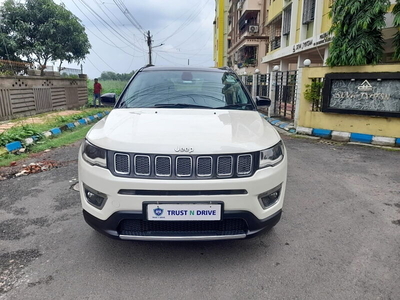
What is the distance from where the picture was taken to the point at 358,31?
6949 millimetres

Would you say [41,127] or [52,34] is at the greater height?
[52,34]

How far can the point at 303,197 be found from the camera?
12.8 feet

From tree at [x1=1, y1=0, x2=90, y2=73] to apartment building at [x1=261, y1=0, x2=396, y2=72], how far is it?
1344cm

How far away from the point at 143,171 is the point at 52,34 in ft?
68.3

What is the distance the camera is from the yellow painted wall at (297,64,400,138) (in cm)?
681

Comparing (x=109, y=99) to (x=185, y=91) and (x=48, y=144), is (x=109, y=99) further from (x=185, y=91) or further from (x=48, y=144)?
(x=48, y=144)

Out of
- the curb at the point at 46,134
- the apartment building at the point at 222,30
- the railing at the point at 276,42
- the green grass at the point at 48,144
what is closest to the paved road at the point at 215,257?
the green grass at the point at 48,144

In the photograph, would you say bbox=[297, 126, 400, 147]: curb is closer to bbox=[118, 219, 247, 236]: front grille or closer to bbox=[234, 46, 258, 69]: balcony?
bbox=[118, 219, 247, 236]: front grille

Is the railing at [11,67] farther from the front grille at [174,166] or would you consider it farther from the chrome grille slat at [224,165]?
the chrome grille slat at [224,165]

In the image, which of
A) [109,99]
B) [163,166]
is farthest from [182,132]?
[109,99]

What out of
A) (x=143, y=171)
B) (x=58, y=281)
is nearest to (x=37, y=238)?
(x=58, y=281)

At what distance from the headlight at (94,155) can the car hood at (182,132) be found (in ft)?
0.15

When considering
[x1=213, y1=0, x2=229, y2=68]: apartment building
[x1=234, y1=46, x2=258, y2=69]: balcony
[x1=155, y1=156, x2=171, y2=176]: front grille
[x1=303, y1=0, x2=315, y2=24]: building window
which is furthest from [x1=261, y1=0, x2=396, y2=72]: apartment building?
[x1=213, y1=0, x2=229, y2=68]: apartment building

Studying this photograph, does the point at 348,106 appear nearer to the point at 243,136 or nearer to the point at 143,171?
the point at 243,136
